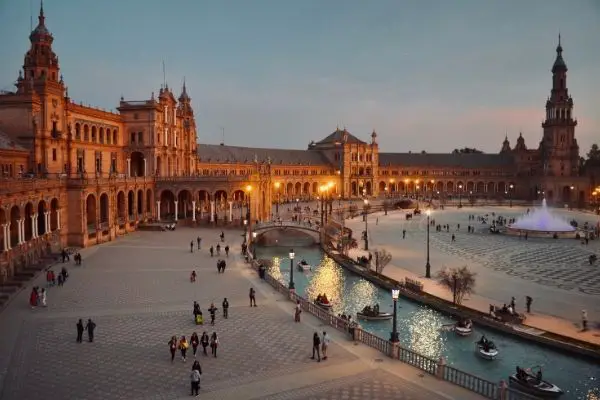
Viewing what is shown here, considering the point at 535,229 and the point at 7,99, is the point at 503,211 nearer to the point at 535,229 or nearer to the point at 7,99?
the point at 535,229

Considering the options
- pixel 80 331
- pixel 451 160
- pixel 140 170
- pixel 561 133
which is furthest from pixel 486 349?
pixel 451 160

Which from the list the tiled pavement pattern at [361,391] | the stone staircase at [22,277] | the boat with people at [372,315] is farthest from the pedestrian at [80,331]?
the boat with people at [372,315]

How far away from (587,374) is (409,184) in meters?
128

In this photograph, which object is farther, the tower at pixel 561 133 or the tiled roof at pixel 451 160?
the tiled roof at pixel 451 160

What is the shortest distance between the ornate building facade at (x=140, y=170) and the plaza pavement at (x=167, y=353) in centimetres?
945

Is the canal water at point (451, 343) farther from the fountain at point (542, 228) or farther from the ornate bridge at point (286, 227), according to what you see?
the fountain at point (542, 228)

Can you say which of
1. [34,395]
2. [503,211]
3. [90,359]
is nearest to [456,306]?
[90,359]

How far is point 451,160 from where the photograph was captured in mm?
153000

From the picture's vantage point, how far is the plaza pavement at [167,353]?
1891 cm

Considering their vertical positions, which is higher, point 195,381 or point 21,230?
point 21,230

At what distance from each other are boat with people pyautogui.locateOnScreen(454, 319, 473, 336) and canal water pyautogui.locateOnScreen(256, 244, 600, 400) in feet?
0.91

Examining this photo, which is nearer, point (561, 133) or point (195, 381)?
point (195, 381)

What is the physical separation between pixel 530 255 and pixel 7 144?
5322cm

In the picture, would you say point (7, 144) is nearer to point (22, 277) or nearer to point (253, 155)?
point (22, 277)
